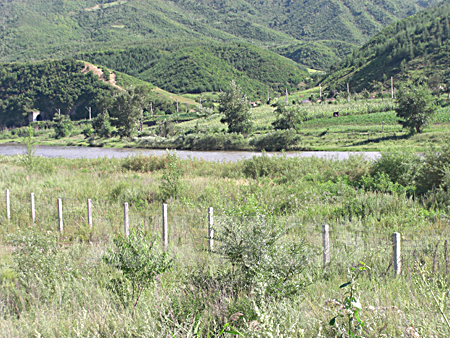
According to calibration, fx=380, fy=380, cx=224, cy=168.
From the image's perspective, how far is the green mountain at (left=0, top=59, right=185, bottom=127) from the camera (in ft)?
465

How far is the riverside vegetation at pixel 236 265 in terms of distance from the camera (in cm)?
344

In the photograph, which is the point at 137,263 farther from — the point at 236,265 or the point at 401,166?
the point at 401,166

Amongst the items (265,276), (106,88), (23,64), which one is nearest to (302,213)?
(265,276)

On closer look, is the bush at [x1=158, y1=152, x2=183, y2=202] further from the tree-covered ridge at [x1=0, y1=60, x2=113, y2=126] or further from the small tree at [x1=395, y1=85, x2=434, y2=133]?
the tree-covered ridge at [x1=0, y1=60, x2=113, y2=126]

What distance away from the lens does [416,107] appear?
1767 inches

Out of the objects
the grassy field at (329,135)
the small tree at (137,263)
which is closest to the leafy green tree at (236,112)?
the grassy field at (329,135)

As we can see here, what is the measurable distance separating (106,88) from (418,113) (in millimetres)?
122372

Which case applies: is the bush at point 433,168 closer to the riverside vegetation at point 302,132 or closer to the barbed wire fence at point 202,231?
the barbed wire fence at point 202,231

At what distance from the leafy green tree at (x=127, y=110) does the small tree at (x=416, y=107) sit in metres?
49.8

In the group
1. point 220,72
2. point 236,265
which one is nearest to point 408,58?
point 220,72

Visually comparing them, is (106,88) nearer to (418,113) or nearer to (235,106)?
(235,106)

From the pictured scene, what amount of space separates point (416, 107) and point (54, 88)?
13946 cm

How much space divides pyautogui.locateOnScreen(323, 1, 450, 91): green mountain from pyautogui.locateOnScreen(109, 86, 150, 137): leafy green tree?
200ft

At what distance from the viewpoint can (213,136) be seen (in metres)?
56.2
